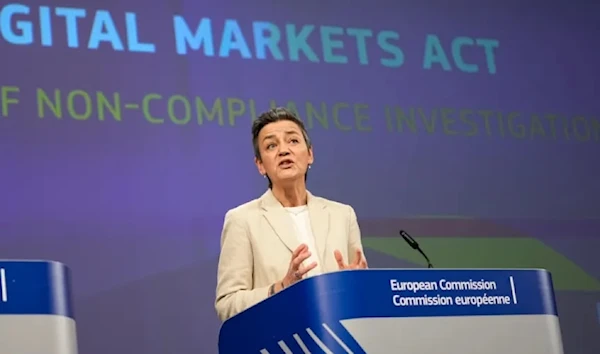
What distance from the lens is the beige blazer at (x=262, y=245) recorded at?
2.96 metres

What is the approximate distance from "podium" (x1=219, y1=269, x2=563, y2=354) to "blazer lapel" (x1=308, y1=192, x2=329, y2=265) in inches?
25.1

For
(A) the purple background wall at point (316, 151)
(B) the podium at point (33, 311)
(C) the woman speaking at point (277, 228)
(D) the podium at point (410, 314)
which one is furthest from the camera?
(A) the purple background wall at point (316, 151)

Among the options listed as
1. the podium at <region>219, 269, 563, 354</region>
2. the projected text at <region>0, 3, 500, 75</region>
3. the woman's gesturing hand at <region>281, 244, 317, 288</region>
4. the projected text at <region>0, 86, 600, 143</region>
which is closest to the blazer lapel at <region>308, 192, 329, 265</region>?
the woman's gesturing hand at <region>281, 244, 317, 288</region>

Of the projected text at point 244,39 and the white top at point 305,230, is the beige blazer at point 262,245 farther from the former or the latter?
the projected text at point 244,39

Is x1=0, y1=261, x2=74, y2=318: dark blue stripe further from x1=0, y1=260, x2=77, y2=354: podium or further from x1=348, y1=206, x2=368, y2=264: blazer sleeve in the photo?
x1=348, y1=206, x2=368, y2=264: blazer sleeve

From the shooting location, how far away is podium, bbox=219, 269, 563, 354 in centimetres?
224

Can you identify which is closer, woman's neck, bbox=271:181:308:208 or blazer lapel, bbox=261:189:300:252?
blazer lapel, bbox=261:189:300:252

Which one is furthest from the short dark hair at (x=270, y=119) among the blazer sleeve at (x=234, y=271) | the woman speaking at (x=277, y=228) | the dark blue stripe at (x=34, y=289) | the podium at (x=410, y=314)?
the dark blue stripe at (x=34, y=289)

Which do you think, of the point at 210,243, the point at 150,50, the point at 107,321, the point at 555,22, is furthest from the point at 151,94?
the point at 555,22

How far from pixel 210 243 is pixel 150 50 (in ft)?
2.89

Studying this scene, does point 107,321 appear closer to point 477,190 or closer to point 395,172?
point 395,172

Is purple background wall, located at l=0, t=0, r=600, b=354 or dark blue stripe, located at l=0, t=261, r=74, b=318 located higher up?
purple background wall, located at l=0, t=0, r=600, b=354

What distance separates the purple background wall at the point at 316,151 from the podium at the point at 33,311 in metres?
2.12

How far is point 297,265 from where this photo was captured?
2.56m
